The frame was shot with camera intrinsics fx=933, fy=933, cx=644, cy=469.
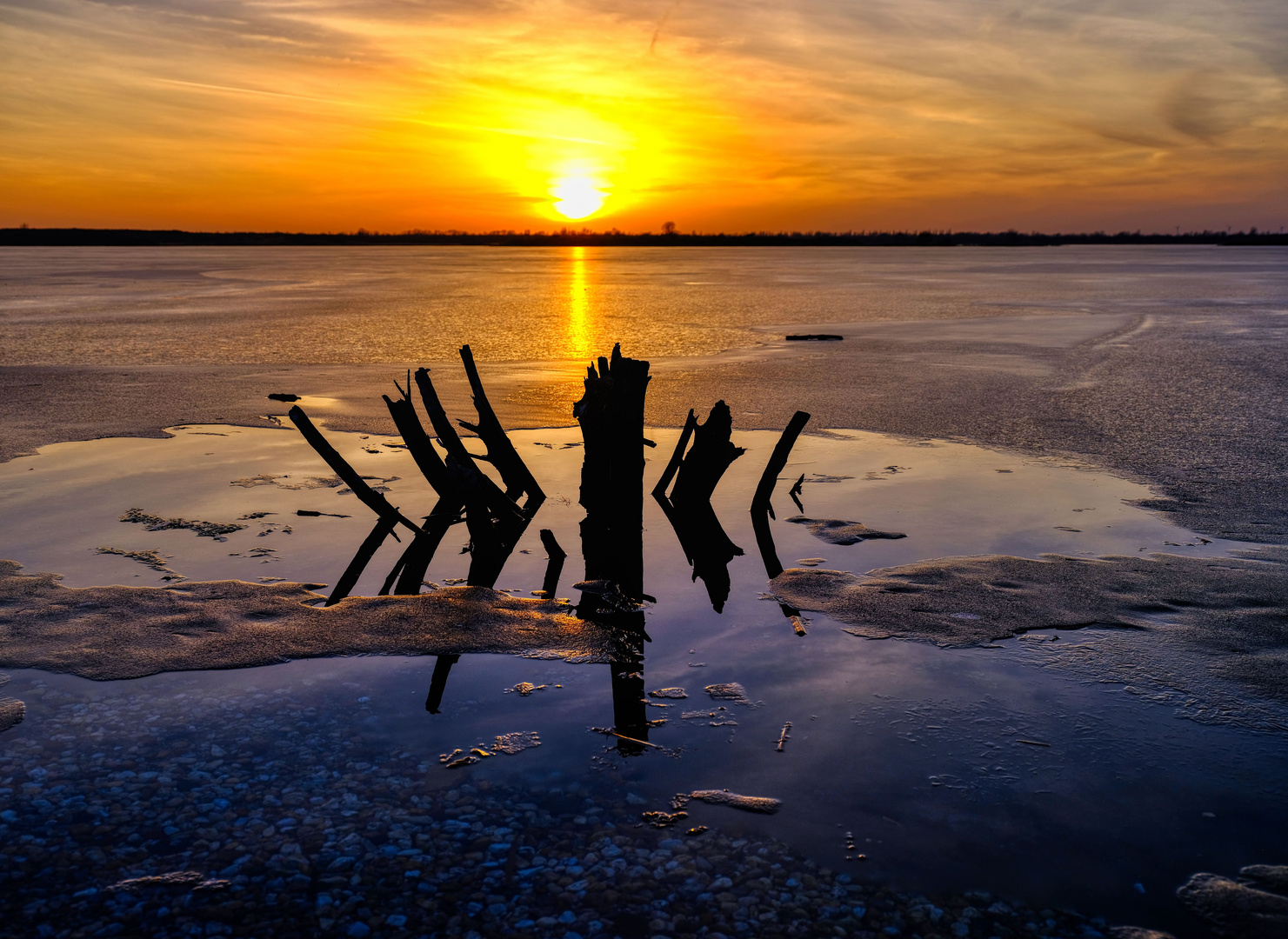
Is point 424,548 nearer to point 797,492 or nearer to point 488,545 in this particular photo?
point 488,545

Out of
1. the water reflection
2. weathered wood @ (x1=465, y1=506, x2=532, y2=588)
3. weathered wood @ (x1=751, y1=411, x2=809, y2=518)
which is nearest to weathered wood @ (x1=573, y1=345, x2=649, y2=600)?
weathered wood @ (x1=465, y1=506, x2=532, y2=588)

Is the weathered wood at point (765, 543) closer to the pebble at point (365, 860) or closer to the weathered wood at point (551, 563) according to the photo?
the weathered wood at point (551, 563)

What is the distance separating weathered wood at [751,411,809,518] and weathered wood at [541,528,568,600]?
2013mm

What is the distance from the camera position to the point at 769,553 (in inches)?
310

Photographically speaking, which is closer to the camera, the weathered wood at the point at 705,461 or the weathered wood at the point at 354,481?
the weathered wood at the point at 354,481

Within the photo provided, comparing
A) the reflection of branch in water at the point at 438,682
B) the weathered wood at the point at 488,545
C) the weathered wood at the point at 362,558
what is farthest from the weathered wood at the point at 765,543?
the weathered wood at the point at 362,558

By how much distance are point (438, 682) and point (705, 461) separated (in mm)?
4380

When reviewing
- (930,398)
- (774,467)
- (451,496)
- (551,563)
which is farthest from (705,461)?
(930,398)

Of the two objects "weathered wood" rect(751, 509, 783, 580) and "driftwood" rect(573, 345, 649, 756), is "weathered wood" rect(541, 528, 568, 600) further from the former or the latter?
"weathered wood" rect(751, 509, 783, 580)

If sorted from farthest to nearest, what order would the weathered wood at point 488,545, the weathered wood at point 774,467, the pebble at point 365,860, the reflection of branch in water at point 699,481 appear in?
1. the weathered wood at point 774,467
2. the reflection of branch in water at point 699,481
3. the weathered wood at point 488,545
4. the pebble at point 365,860

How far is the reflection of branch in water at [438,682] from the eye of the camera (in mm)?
5181

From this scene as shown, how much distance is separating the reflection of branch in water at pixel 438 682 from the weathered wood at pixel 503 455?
366 cm

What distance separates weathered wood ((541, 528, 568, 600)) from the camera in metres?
7.12

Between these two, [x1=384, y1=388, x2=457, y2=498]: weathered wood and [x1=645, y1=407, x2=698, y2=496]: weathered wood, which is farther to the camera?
[x1=645, y1=407, x2=698, y2=496]: weathered wood
